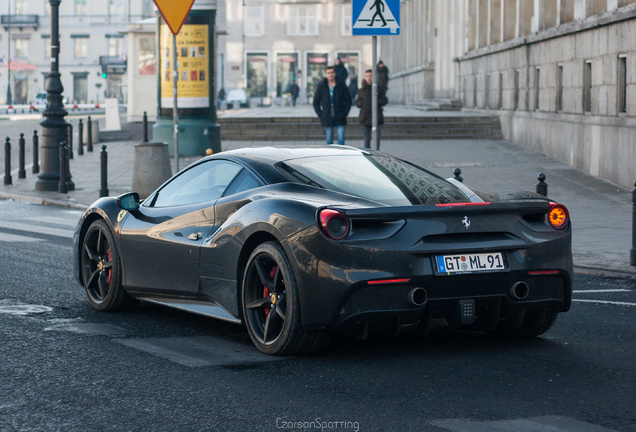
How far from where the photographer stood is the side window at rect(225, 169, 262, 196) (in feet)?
21.1

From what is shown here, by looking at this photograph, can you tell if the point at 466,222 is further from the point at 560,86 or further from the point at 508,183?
the point at 560,86

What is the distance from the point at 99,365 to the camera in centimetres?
579

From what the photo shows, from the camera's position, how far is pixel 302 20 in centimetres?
8194

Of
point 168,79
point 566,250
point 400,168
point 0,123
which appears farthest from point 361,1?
→ point 0,123

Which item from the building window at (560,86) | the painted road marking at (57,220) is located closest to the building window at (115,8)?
the building window at (560,86)

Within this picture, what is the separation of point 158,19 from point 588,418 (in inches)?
773

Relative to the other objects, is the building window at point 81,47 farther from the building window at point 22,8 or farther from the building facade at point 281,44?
the building facade at point 281,44

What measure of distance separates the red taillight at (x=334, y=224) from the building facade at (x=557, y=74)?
12.4m

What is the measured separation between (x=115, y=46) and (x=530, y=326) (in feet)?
327

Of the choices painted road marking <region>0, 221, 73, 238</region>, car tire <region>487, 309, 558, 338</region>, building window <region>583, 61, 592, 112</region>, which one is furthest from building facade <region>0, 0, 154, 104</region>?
car tire <region>487, 309, 558, 338</region>

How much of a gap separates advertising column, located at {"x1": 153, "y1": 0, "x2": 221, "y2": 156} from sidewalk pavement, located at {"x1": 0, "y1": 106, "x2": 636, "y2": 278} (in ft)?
2.49

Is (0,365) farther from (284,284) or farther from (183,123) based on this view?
(183,123)

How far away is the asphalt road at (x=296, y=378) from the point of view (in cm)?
466

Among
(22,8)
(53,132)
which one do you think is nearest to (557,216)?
(53,132)
